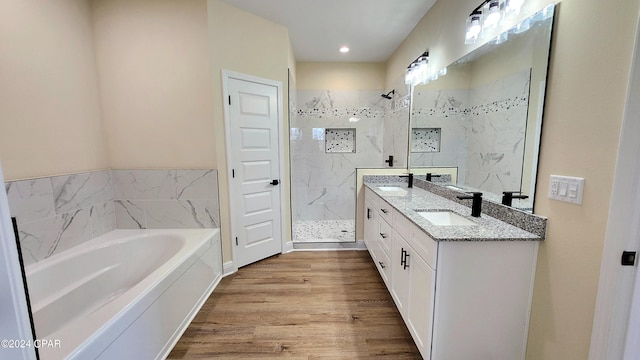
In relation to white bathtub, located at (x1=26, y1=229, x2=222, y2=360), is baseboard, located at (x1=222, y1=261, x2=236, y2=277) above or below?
below

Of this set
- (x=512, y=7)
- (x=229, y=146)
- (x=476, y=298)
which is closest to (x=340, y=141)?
→ (x=229, y=146)

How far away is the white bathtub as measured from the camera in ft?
4.02

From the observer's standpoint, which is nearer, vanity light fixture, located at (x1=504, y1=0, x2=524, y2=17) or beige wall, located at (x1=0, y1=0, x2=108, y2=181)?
vanity light fixture, located at (x1=504, y1=0, x2=524, y2=17)

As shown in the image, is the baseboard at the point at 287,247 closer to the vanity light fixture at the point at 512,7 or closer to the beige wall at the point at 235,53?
the beige wall at the point at 235,53

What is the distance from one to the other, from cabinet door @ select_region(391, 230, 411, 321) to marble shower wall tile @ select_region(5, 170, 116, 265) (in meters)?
2.63

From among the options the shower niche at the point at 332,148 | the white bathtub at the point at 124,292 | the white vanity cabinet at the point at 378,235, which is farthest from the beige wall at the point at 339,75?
the white bathtub at the point at 124,292

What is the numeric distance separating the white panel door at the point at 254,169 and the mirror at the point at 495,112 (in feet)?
5.69

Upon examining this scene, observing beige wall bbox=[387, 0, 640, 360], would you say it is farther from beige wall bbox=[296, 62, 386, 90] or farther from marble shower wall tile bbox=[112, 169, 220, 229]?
beige wall bbox=[296, 62, 386, 90]

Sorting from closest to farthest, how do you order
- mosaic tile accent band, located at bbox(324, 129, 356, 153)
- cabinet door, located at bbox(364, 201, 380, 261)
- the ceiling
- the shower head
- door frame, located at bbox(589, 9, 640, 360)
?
door frame, located at bbox(589, 9, 640, 360) → the ceiling → cabinet door, located at bbox(364, 201, 380, 261) → the shower head → mosaic tile accent band, located at bbox(324, 129, 356, 153)

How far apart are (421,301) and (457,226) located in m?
0.49

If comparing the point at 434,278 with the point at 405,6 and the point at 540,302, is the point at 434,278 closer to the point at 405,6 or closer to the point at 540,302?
the point at 540,302

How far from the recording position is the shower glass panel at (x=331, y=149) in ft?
13.5

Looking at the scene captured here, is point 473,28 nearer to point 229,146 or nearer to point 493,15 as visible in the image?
point 493,15

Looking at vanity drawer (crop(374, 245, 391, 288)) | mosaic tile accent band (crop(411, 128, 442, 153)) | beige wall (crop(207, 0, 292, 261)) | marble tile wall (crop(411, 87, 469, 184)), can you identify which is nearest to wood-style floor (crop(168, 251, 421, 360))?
vanity drawer (crop(374, 245, 391, 288))
